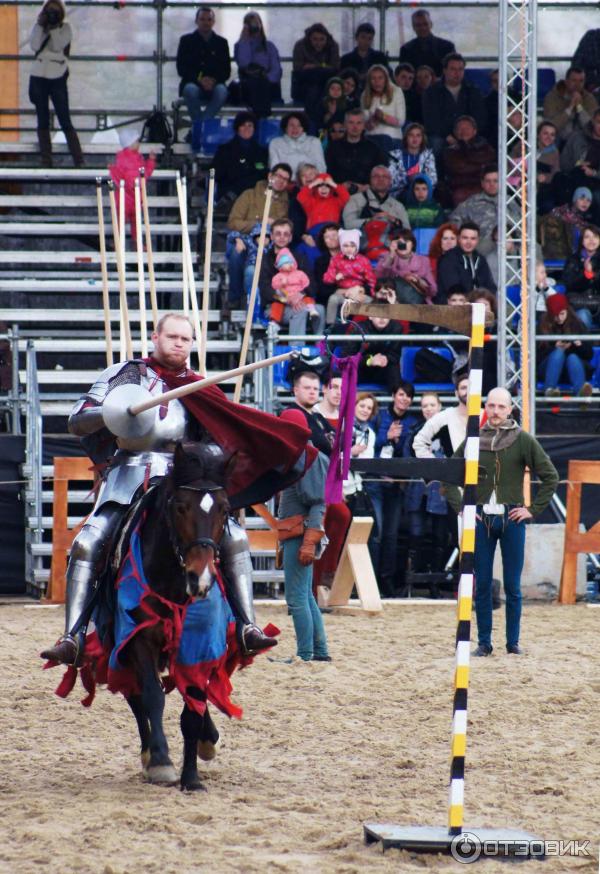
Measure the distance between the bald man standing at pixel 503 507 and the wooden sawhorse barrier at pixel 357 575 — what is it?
220 cm

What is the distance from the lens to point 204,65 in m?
18.4

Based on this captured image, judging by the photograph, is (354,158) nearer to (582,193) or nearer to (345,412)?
(582,193)

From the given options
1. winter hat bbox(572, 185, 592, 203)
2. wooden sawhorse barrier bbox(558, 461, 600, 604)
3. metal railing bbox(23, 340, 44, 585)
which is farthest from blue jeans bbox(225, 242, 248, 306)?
wooden sawhorse barrier bbox(558, 461, 600, 604)

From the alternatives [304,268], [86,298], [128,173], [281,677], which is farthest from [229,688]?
[86,298]

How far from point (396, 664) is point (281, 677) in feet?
2.96

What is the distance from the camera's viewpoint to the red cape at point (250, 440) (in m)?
6.79

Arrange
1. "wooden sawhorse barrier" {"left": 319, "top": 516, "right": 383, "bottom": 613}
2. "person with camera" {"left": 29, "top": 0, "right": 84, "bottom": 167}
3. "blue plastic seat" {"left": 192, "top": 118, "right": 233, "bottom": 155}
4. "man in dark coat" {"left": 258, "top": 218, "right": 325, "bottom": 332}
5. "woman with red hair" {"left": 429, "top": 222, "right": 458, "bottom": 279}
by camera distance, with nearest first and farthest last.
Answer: "wooden sawhorse barrier" {"left": 319, "top": 516, "right": 383, "bottom": 613}
"man in dark coat" {"left": 258, "top": 218, "right": 325, "bottom": 332}
"woman with red hair" {"left": 429, "top": 222, "right": 458, "bottom": 279}
"person with camera" {"left": 29, "top": 0, "right": 84, "bottom": 167}
"blue plastic seat" {"left": 192, "top": 118, "right": 233, "bottom": 155}

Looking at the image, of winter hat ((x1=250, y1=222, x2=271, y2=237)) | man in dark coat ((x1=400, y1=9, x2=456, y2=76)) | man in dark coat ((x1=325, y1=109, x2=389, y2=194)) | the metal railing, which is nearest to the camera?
the metal railing

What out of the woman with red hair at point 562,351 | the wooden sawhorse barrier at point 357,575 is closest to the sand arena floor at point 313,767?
the wooden sawhorse barrier at point 357,575

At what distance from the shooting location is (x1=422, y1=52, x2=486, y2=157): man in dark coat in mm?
18125

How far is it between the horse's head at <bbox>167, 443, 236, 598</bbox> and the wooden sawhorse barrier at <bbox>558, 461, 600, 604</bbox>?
7970 millimetres

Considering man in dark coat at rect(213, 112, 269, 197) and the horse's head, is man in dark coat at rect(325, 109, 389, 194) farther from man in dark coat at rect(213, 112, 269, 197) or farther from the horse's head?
the horse's head

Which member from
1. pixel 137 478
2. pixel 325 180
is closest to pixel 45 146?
pixel 325 180

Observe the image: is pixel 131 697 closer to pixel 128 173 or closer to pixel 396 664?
pixel 396 664
